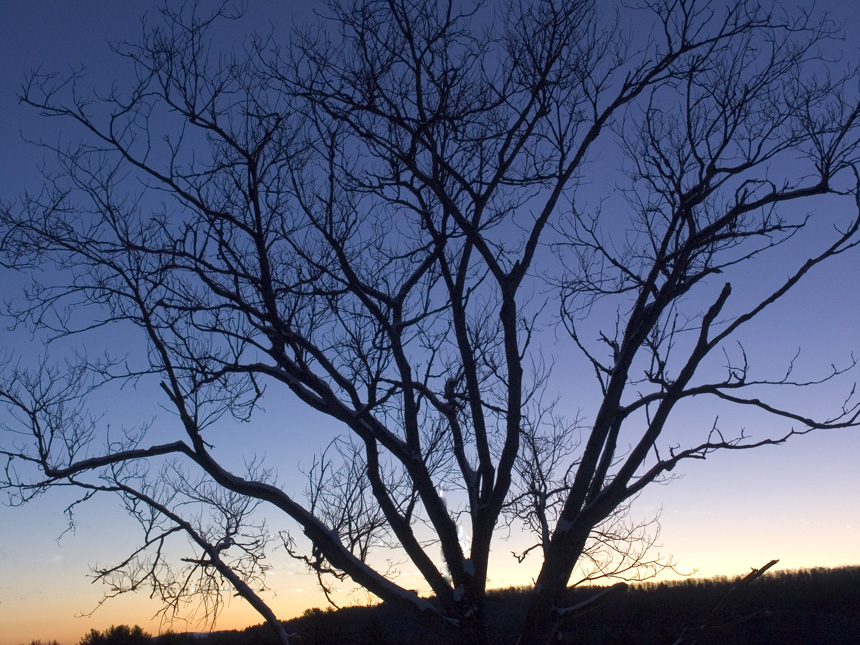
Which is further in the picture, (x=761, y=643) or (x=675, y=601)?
(x=675, y=601)

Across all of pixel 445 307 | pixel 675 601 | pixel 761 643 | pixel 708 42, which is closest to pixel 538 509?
pixel 445 307

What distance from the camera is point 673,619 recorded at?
1648cm

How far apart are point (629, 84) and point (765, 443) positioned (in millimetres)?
4084

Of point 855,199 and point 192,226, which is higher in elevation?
point 192,226

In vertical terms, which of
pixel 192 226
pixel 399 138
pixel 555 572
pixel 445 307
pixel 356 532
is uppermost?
pixel 399 138

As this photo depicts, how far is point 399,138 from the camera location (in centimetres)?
775

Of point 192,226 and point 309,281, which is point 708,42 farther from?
point 192,226

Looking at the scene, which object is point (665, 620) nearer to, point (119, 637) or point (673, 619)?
point (673, 619)

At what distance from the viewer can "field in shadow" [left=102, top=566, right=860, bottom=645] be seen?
46.6 feet

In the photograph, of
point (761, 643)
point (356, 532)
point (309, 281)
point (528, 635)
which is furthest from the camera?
point (761, 643)

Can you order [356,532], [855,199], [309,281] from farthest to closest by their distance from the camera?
[356,532] → [309,281] → [855,199]

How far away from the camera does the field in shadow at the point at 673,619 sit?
1421 centimetres

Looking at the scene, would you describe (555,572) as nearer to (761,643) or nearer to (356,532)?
(356,532)

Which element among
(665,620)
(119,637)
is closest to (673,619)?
(665,620)
